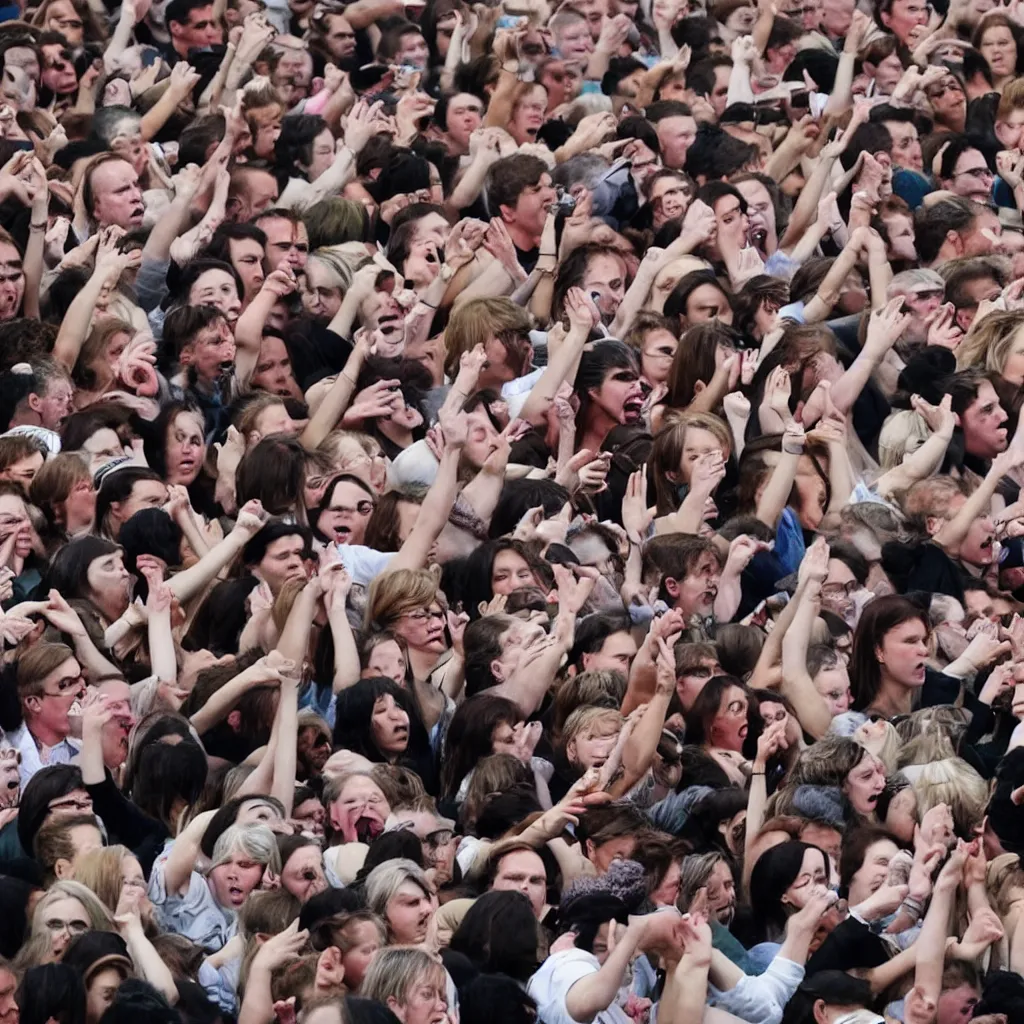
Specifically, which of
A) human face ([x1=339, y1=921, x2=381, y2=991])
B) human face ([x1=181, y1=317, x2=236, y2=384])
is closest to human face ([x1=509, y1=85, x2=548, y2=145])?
human face ([x1=181, y1=317, x2=236, y2=384])

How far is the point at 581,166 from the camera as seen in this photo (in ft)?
51.2

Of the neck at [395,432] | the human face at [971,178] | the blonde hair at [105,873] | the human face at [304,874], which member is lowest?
the human face at [971,178]

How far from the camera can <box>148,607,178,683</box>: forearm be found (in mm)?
11820

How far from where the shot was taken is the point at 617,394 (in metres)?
13.8

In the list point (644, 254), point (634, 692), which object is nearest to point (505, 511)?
point (634, 692)

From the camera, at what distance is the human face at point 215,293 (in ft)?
44.8

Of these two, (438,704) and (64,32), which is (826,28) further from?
(438,704)

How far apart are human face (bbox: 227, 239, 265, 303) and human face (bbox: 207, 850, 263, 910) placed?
3964 mm

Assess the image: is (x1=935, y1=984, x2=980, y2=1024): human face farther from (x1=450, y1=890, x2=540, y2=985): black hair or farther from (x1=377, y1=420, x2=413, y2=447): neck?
(x1=377, y1=420, x2=413, y2=447): neck

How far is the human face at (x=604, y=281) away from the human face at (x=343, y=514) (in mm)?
2102

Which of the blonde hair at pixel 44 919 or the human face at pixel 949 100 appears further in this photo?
the human face at pixel 949 100

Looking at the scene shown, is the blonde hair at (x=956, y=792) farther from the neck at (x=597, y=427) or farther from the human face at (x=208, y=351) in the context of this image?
the human face at (x=208, y=351)

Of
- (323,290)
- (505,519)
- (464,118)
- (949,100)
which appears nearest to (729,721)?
(505,519)

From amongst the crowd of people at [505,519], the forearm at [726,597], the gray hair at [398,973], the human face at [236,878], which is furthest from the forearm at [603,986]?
the forearm at [726,597]
